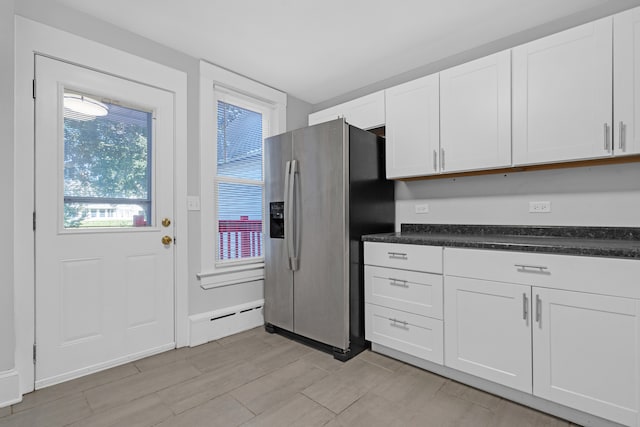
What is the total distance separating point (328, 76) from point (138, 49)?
1.64 metres

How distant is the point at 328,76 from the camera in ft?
9.86

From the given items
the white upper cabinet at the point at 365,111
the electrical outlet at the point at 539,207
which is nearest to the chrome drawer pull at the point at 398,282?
the electrical outlet at the point at 539,207

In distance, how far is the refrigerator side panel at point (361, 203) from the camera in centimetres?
231

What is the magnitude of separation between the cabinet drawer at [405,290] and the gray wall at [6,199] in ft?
7.30

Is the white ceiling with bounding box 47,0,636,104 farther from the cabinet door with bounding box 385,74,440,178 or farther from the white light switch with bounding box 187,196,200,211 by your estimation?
the white light switch with bounding box 187,196,200,211

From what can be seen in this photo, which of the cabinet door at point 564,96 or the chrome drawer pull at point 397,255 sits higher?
the cabinet door at point 564,96

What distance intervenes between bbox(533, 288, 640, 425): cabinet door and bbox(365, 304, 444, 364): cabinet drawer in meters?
0.54

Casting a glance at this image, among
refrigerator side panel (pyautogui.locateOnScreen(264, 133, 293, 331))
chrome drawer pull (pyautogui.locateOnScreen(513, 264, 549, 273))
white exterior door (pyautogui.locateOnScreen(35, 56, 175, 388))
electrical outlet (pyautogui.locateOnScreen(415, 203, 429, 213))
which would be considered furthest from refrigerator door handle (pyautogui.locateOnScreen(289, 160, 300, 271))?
chrome drawer pull (pyautogui.locateOnScreen(513, 264, 549, 273))

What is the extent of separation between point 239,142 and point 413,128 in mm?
1653

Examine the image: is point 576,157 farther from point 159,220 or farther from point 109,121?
point 109,121

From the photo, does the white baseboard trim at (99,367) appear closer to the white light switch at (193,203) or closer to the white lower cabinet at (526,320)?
the white light switch at (193,203)

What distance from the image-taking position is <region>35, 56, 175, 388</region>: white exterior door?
6.18 ft

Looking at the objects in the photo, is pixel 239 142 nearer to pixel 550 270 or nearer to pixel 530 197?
pixel 530 197

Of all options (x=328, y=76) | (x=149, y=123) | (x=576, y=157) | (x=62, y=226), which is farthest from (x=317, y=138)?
(x=62, y=226)
